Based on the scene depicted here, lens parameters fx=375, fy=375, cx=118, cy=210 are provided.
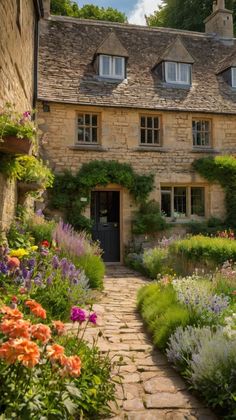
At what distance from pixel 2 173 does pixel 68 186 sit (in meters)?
A: 6.64

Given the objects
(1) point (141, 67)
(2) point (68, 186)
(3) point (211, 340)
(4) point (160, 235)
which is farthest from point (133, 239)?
→ (3) point (211, 340)

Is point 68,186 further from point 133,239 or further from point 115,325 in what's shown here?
point 115,325

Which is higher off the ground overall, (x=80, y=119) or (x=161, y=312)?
(x=80, y=119)

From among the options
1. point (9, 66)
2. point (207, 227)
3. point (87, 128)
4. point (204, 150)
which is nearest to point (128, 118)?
point (87, 128)

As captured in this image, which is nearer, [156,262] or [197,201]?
[156,262]

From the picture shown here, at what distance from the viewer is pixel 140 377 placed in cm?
419

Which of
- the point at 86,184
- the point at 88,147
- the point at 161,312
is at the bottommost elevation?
the point at 161,312

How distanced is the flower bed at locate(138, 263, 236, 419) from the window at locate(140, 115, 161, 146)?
8.32 m

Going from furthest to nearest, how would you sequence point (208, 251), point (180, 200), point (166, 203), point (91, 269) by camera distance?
point (180, 200)
point (166, 203)
point (208, 251)
point (91, 269)

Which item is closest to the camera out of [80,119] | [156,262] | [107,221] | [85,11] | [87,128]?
[156,262]

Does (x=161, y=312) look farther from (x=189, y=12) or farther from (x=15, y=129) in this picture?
(x=189, y=12)

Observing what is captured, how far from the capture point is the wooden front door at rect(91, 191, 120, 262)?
14.0 meters

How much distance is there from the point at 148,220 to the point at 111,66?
20.5 feet

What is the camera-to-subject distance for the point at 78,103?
1335 centimetres
